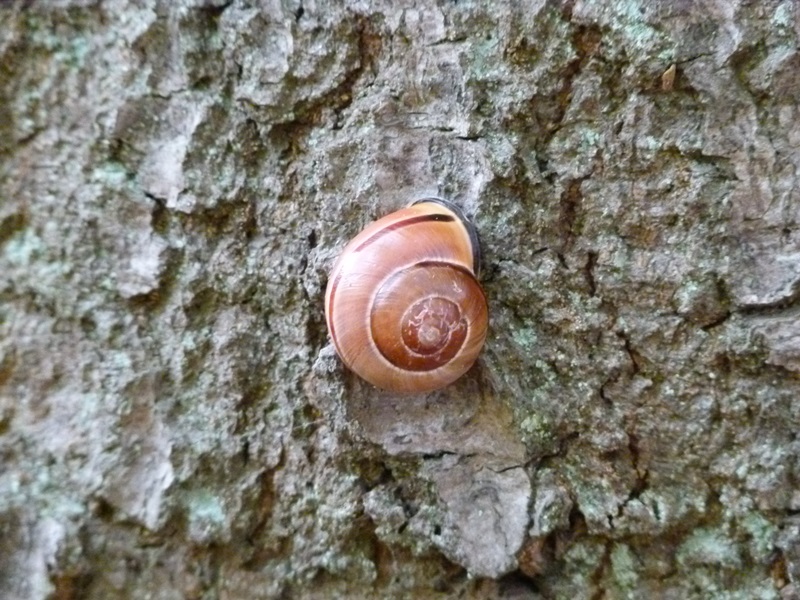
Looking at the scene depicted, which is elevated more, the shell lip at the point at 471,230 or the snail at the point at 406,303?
the shell lip at the point at 471,230

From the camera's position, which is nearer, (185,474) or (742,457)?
(742,457)

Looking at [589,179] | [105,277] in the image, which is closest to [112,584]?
[105,277]

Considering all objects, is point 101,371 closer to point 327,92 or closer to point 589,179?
point 327,92

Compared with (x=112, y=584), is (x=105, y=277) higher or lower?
higher

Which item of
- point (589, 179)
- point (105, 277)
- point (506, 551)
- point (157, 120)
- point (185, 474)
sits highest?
point (157, 120)

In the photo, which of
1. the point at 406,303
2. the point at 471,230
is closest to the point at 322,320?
the point at 406,303

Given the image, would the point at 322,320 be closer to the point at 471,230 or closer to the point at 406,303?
the point at 406,303
